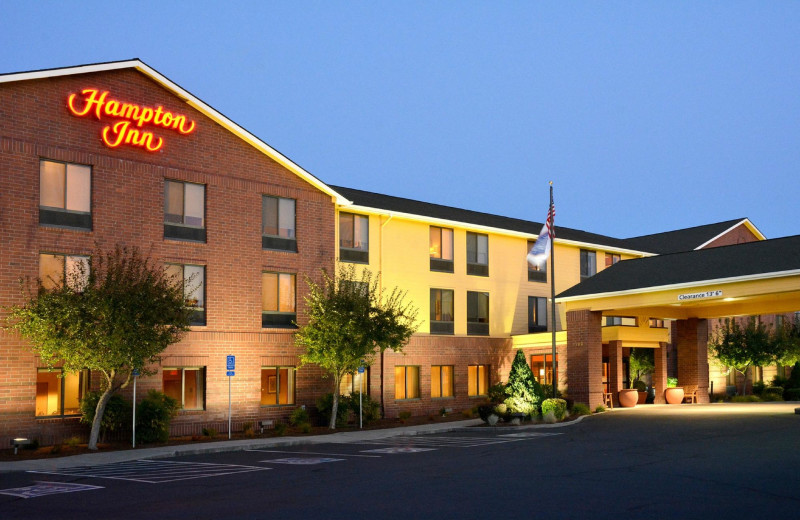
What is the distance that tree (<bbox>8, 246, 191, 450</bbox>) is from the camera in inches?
1008

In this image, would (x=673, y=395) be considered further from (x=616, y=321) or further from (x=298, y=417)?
(x=298, y=417)

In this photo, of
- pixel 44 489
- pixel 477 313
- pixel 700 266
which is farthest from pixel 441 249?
pixel 44 489

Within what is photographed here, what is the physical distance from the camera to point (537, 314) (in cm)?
4731

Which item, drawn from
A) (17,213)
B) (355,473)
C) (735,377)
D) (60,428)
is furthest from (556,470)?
(735,377)

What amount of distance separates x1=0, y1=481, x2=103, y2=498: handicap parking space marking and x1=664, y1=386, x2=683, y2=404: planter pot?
32.1 metres

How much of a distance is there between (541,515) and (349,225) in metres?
26.4

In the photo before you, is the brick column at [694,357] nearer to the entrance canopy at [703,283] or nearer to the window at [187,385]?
the entrance canopy at [703,283]

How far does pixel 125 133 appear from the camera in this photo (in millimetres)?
30188

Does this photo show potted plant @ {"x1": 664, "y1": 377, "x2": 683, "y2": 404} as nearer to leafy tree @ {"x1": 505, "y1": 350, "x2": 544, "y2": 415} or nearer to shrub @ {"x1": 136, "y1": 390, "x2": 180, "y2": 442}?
leafy tree @ {"x1": 505, "y1": 350, "x2": 544, "y2": 415}

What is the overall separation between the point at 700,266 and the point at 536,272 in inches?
488

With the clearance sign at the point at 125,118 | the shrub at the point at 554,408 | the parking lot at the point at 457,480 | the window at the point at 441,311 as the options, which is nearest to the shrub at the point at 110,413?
the parking lot at the point at 457,480

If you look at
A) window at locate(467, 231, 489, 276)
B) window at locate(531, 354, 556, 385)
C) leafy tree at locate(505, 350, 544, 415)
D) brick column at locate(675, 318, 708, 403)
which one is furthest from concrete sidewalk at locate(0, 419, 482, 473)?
brick column at locate(675, 318, 708, 403)

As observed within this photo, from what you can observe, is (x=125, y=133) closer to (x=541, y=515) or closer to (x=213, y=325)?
(x=213, y=325)

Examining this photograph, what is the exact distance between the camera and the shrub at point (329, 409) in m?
34.5
